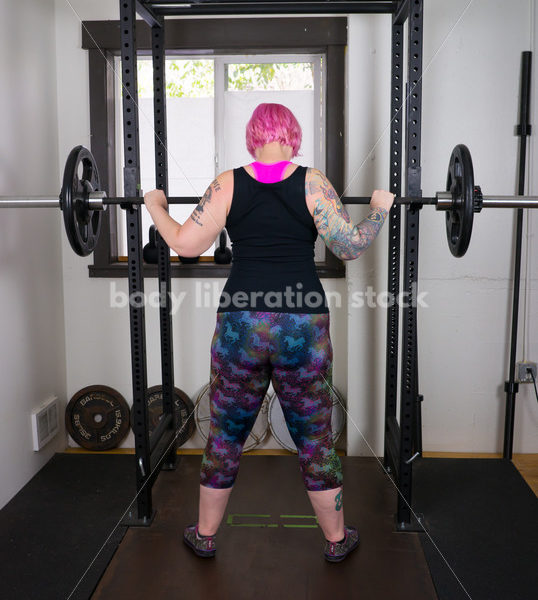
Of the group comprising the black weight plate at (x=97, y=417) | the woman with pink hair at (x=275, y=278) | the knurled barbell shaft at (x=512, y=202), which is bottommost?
the black weight plate at (x=97, y=417)


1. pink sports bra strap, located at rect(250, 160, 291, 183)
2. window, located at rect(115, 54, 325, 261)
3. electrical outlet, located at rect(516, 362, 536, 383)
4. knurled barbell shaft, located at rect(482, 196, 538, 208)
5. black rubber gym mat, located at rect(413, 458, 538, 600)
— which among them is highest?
window, located at rect(115, 54, 325, 261)

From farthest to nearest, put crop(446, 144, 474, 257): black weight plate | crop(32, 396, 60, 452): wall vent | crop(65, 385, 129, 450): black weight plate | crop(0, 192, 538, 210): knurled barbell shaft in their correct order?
crop(65, 385, 129, 450): black weight plate < crop(32, 396, 60, 452): wall vent < crop(0, 192, 538, 210): knurled barbell shaft < crop(446, 144, 474, 257): black weight plate

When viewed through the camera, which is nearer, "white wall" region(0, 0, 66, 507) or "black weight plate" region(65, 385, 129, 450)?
"white wall" region(0, 0, 66, 507)

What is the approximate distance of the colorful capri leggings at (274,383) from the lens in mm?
1679

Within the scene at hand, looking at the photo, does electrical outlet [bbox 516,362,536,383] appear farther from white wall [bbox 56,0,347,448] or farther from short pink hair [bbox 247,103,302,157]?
short pink hair [bbox 247,103,302,157]

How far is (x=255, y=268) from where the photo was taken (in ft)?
5.45

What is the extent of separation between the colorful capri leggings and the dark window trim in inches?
52.4

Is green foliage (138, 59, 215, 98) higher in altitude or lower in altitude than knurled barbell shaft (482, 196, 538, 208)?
higher

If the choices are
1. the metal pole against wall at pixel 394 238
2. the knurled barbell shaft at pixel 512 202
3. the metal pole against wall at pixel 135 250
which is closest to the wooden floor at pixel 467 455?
the metal pole against wall at pixel 394 238

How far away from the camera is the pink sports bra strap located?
63.5 inches

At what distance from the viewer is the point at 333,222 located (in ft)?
5.34

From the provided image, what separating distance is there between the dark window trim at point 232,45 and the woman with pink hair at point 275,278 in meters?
1.14

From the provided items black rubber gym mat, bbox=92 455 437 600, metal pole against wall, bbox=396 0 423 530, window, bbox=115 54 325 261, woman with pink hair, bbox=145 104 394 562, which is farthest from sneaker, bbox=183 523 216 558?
window, bbox=115 54 325 261

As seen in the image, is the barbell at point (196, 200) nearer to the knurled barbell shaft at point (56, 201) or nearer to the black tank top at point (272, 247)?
the knurled barbell shaft at point (56, 201)
